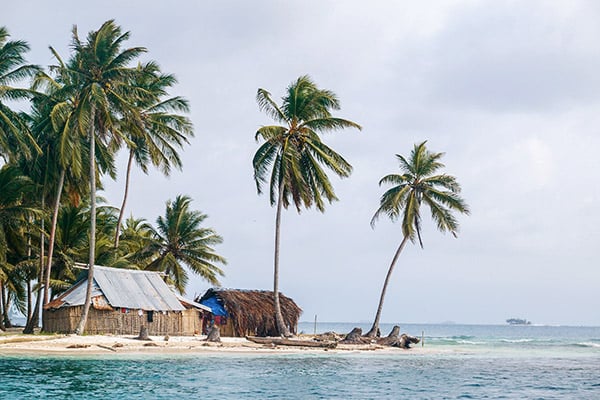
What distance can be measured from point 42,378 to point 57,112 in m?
15.1

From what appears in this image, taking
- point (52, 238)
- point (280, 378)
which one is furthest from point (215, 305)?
point (280, 378)

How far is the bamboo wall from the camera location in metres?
34.6

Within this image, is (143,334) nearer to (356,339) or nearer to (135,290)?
(135,290)

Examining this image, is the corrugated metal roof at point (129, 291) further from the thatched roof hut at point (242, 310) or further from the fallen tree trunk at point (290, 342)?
the fallen tree trunk at point (290, 342)

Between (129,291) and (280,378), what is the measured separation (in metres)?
14.3

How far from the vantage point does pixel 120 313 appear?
117 feet

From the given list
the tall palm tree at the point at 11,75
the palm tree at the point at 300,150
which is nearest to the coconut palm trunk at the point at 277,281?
the palm tree at the point at 300,150

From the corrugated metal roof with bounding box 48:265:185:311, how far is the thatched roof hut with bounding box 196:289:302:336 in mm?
3841

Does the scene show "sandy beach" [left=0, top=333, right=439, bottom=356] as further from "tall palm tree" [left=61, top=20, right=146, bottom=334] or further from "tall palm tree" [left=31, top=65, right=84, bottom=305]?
"tall palm tree" [left=31, top=65, right=84, bottom=305]

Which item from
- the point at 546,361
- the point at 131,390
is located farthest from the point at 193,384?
the point at 546,361

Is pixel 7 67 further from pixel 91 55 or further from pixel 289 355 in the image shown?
pixel 289 355

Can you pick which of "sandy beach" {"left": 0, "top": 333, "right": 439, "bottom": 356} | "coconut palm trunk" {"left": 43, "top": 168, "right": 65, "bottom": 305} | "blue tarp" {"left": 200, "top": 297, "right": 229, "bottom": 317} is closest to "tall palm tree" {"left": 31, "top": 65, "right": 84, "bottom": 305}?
"coconut palm trunk" {"left": 43, "top": 168, "right": 65, "bottom": 305}

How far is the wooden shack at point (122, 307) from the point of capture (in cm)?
3497

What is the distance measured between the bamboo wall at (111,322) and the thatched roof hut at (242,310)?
437 cm
